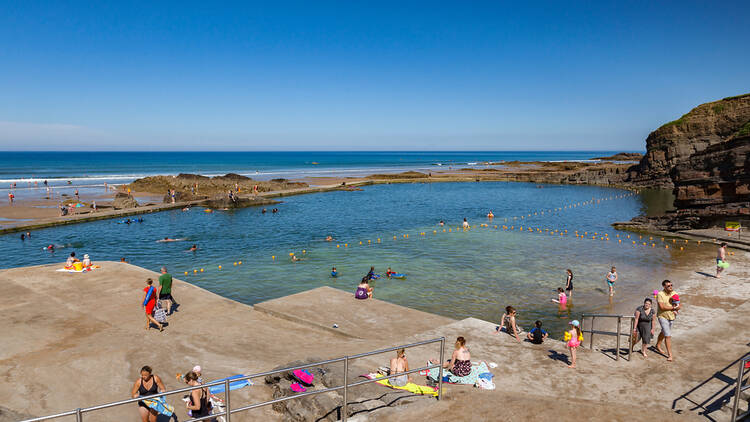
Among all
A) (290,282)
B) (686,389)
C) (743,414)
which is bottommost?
(290,282)

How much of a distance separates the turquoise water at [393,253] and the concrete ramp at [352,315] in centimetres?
294

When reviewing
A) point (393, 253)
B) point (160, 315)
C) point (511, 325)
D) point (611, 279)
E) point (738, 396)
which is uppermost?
point (738, 396)

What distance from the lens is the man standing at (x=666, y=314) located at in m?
10.8

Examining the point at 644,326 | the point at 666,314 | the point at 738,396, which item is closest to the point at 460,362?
the point at 738,396

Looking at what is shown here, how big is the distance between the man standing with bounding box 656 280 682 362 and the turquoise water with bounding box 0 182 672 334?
5841 millimetres

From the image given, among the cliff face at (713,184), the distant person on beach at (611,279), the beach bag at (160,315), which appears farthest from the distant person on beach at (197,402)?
the cliff face at (713,184)

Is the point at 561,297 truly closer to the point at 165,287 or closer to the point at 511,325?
the point at 511,325

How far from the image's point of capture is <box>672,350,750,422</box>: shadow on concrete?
816 centimetres

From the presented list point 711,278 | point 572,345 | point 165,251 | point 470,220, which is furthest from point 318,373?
point 470,220

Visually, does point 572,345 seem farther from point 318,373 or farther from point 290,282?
point 290,282

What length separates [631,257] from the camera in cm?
2677

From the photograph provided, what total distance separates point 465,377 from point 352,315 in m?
6.03

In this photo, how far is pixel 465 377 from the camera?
9.53 m

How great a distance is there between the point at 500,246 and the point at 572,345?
20.2 m
